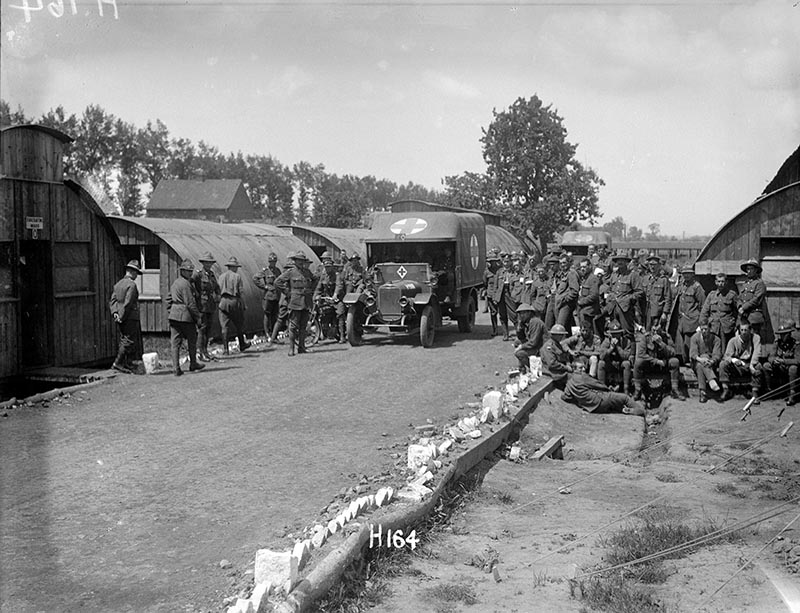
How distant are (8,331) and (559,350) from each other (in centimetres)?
916

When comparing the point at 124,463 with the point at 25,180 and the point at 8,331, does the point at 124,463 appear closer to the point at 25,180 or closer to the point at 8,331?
the point at 8,331

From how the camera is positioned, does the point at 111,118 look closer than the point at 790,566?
No

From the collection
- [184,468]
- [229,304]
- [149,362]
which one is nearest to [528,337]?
[229,304]

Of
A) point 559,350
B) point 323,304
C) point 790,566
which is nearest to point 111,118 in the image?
point 323,304

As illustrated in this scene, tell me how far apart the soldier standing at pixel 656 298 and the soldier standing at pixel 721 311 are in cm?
191

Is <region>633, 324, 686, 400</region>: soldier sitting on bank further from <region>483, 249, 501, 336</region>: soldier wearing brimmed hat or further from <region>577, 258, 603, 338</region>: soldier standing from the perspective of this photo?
<region>483, 249, 501, 336</region>: soldier wearing brimmed hat

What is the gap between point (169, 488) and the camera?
277 inches

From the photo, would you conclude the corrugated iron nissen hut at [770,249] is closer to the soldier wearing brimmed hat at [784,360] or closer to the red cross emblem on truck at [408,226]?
the soldier wearing brimmed hat at [784,360]

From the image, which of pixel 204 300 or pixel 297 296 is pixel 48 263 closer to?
pixel 204 300

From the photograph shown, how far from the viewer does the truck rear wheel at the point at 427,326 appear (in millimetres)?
15914

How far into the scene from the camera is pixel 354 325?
53.7 feet

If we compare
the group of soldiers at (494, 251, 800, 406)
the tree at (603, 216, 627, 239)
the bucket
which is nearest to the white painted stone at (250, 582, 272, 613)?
the bucket

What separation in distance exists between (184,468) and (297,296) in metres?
7.21

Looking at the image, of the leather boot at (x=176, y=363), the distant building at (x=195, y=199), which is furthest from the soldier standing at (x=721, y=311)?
the distant building at (x=195, y=199)
